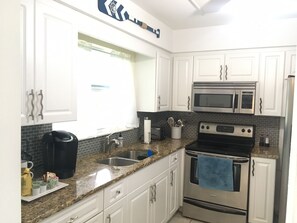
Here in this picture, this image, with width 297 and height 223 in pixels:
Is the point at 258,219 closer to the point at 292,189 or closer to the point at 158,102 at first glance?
the point at 158,102

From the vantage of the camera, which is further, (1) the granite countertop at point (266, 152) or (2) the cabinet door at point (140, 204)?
(1) the granite countertop at point (266, 152)

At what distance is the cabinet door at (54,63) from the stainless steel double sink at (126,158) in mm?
808

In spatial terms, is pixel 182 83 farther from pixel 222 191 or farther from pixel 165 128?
pixel 222 191

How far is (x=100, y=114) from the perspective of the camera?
2.68 meters

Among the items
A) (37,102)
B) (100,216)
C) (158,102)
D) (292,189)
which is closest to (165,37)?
(158,102)

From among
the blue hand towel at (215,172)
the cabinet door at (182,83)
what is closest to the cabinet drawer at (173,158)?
the blue hand towel at (215,172)

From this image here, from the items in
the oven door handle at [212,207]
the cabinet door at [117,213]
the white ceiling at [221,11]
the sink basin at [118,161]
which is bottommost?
the oven door handle at [212,207]

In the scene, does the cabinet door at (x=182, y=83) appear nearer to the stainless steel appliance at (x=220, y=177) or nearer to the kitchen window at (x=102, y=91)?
the stainless steel appliance at (x=220, y=177)

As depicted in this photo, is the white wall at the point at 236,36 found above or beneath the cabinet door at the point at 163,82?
above

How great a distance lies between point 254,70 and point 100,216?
251 cm

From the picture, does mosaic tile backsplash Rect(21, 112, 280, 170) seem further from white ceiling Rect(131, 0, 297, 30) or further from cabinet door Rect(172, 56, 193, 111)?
white ceiling Rect(131, 0, 297, 30)

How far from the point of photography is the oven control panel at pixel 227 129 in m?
3.23

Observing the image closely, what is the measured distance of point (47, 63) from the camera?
160cm

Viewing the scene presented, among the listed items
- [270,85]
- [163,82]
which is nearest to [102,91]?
[163,82]
